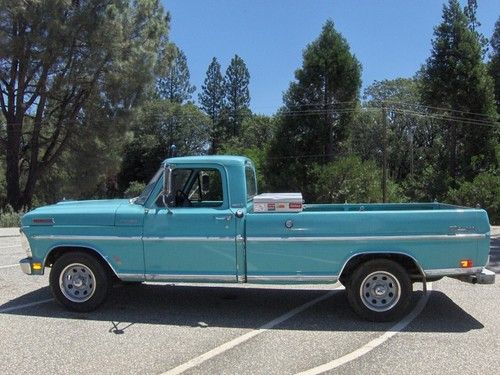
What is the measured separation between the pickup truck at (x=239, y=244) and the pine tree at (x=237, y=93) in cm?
7230

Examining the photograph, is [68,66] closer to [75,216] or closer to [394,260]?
[75,216]

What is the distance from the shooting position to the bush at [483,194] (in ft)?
104

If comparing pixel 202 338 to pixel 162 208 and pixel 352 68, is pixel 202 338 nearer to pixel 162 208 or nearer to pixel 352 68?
pixel 162 208

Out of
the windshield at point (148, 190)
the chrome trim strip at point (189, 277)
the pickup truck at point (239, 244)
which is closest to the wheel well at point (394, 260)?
the pickup truck at point (239, 244)

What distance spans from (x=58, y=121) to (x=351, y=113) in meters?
20.3

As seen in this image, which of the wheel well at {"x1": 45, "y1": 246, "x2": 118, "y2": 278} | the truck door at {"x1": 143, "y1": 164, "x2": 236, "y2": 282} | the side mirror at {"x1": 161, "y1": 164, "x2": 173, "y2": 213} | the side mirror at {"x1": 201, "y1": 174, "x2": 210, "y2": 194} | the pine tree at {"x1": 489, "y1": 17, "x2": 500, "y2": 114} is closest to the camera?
the truck door at {"x1": 143, "y1": 164, "x2": 236, "y2": 282}

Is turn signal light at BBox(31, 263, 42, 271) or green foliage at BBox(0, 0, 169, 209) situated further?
green foliage at BBox(0, 0, 169, 209)

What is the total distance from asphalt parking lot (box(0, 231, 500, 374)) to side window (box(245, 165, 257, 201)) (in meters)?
1.53

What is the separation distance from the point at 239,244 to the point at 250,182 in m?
1.16

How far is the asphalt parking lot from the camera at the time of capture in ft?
17.5

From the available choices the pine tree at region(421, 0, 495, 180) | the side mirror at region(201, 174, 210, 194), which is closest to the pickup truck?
the side mirror at region(201, 174, 210, 194)

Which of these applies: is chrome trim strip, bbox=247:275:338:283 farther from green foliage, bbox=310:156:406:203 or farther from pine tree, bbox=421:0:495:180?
pine tree, bbox=421:0:495:180

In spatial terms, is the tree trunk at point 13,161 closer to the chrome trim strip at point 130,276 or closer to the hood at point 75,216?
the hood at point 75,216

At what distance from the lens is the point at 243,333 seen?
6367 mm
